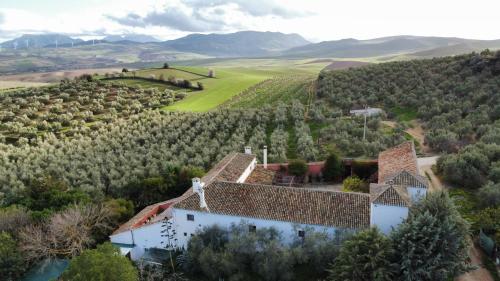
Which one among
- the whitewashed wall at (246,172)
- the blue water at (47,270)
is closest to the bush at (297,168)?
the whitewashed wall at (246,172)

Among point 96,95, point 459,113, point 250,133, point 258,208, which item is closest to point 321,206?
point 258,208

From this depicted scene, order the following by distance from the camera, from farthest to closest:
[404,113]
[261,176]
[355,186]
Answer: [404,113] → [261,176] → [355,186]

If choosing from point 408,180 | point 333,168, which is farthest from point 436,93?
point 408,180

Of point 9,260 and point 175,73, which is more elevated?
point 175,73

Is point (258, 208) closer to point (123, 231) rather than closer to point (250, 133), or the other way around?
point (123, 231)

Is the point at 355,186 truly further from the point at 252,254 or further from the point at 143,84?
the point at 143,84

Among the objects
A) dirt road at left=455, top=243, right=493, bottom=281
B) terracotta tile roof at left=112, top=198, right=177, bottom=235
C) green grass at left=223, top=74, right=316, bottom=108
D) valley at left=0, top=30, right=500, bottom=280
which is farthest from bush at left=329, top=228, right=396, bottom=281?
green grass at left=223, top=74, right=316, bottom=108
